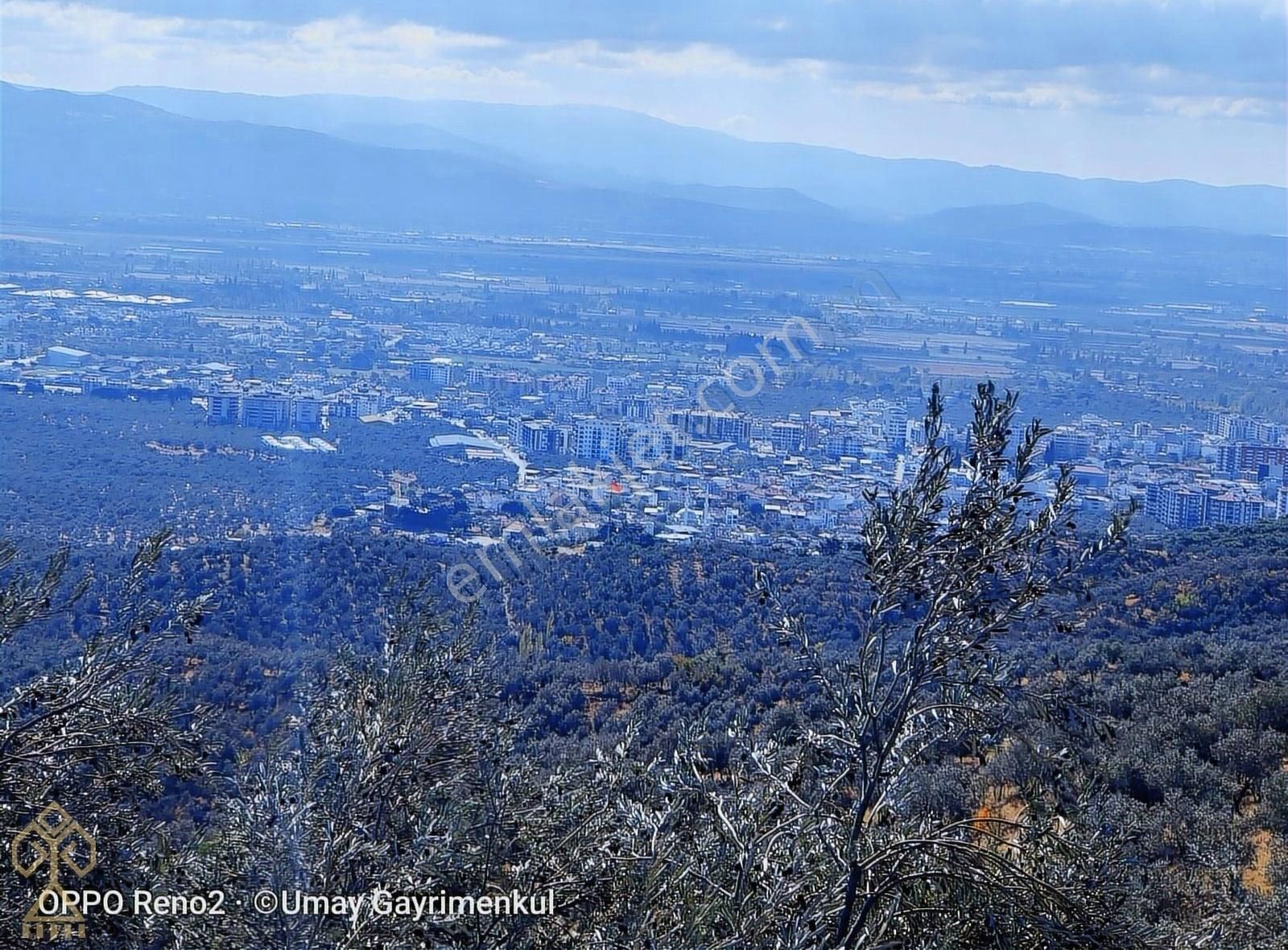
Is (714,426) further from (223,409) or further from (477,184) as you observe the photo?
(477,184)

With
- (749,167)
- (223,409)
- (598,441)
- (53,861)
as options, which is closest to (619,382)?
(598,441)

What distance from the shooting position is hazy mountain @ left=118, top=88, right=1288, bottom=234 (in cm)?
7300

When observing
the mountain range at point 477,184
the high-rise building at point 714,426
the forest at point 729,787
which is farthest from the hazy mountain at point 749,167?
the forest at point 729,787

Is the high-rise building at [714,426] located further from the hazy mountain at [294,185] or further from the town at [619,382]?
the hazy mountain at [294,185]

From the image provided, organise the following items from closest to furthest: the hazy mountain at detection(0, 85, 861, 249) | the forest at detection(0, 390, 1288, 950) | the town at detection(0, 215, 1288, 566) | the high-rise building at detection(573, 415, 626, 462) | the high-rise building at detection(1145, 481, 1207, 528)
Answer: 1. the forest at detection(0, 390, 1288, 950)
2. the high-rise building at detection(1145, 481, 1207, 528)
3. the town at detection(0, 215, 1288, 566)
4. the high-rise building at detection(573, 415, 626, 462)
5. the hazy mountain at detection(0, 85, 861, 249)

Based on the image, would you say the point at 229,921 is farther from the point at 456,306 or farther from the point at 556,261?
the point at 556,261

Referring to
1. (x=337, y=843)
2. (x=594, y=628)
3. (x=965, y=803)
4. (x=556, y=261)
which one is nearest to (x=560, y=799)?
Result: (x=337, y=843)

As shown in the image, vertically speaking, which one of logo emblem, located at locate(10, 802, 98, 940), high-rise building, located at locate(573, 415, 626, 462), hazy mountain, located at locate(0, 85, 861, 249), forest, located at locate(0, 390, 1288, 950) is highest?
hazy mountain, located at locate(0, 85, 861, 249)

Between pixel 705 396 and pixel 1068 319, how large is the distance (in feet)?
54.0

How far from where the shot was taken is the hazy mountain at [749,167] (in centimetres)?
7300

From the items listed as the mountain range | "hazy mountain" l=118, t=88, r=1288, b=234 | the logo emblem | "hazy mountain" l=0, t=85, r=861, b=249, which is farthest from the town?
"hazy mountain" l=118, t=88, r=1288, b=234

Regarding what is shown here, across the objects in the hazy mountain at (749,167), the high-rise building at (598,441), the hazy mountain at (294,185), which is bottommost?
the high-rise building at (598,441)

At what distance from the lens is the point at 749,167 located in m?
84.8

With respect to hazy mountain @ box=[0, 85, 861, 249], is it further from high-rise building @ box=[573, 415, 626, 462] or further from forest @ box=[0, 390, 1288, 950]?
forest @ box=[0, 390, 1288, 950]
